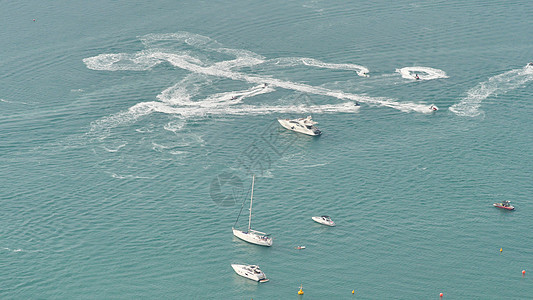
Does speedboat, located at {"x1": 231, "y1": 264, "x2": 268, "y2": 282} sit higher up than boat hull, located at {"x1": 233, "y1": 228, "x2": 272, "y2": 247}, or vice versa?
boat hull, located at {"x1": 233, "y1": 228, "x2": 272, "y2": 247}

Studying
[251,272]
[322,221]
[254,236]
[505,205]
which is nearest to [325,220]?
[322,221]

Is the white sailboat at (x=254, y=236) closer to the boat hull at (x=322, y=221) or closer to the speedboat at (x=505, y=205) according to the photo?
the boat hull at (x=322, y=221)

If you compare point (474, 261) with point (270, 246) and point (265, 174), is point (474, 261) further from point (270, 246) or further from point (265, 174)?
point (265, 174)

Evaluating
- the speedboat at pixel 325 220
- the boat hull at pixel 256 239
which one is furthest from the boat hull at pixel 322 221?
the boat hull at pixel 256 239

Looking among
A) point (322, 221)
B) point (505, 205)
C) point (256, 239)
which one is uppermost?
point (256, 239)

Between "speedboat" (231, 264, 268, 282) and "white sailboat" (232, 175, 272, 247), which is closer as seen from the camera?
"speedboat" (231, 264, 268, 282)

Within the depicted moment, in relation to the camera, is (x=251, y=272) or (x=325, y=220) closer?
(x=251, y=272)

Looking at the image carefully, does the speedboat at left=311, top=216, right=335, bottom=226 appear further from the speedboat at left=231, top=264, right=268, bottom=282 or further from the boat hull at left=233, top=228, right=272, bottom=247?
the speedboat at left=231, top=264, right=268, bottom=282

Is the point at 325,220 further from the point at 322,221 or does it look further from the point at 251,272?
the point at 251,272

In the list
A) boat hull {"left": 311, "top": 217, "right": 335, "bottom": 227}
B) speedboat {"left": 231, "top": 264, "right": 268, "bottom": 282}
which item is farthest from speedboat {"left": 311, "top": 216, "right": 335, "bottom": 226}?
speedboat {"left": 231, "top": 264, "right": 268, "bottom": 282}
